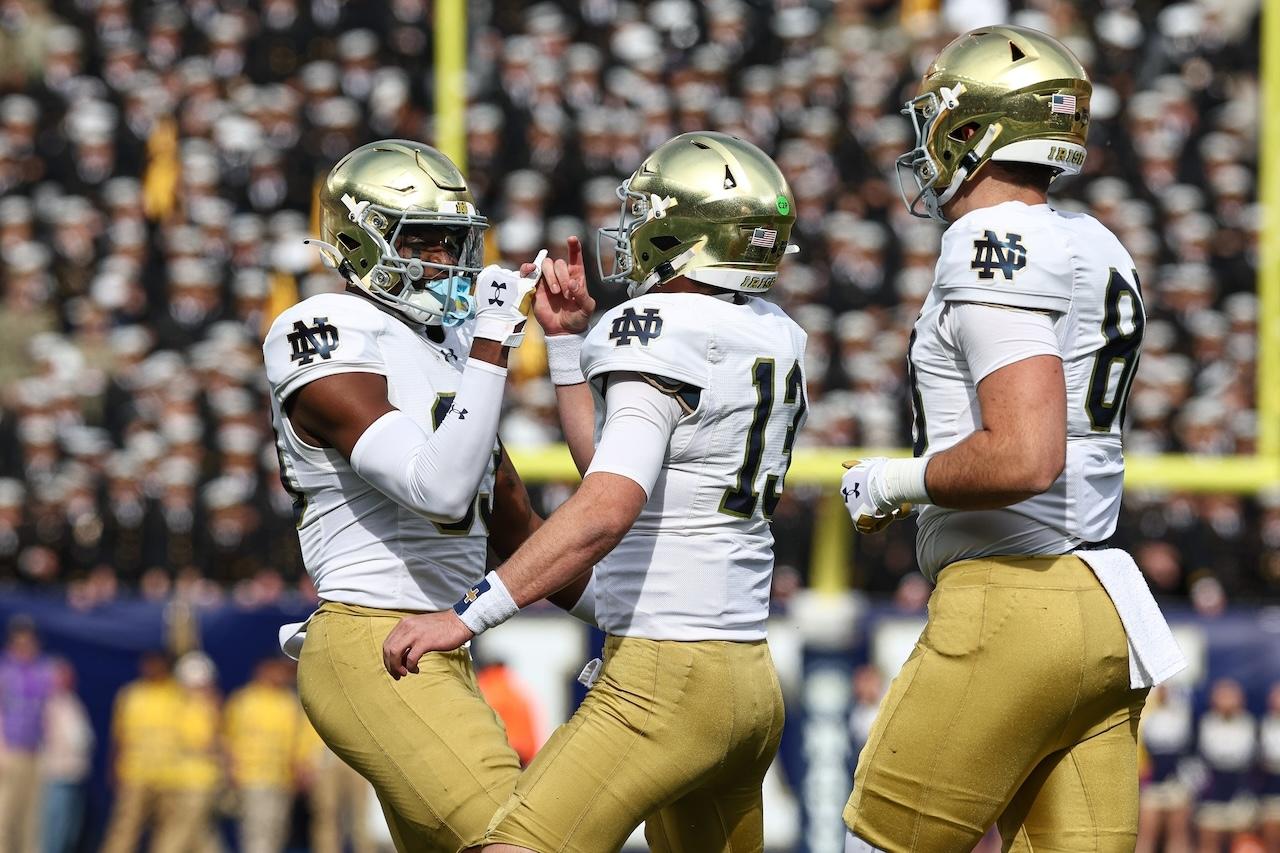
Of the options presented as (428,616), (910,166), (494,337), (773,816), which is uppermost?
(910,166)

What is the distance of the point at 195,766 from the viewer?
8391 mm

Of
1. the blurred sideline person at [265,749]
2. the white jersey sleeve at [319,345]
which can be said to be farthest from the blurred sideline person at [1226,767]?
the white jersey sleeve at [319,345]

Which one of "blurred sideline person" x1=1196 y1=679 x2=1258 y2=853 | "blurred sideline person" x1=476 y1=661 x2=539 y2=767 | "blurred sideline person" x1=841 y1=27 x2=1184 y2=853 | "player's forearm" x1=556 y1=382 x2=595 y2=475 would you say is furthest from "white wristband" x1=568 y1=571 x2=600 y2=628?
"blurred sideline person" x1=1196 y1=679 x2=1258 y2=853

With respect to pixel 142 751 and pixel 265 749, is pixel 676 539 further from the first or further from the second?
pixel 142 751

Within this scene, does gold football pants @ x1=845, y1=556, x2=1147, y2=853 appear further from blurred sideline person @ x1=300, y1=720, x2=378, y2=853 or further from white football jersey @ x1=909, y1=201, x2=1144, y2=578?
blurred sideline person @ x1=300, y1=720, x2=378, y2=853

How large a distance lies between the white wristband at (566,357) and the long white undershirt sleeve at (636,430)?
0.59 meters

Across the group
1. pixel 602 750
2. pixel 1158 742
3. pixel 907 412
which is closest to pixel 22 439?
pixel 907 412

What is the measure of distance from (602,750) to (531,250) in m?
7.43

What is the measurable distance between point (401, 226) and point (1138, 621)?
5.43 ft

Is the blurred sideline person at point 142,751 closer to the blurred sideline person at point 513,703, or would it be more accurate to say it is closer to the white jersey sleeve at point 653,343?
the blurred sideline person at point 513,703

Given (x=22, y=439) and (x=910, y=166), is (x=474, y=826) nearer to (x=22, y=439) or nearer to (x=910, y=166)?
(x=910, y=166)

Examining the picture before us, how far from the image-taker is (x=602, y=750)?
3.27 meters

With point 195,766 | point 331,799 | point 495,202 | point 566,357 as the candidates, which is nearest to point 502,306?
point 566,357

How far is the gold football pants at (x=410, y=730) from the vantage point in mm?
3443
